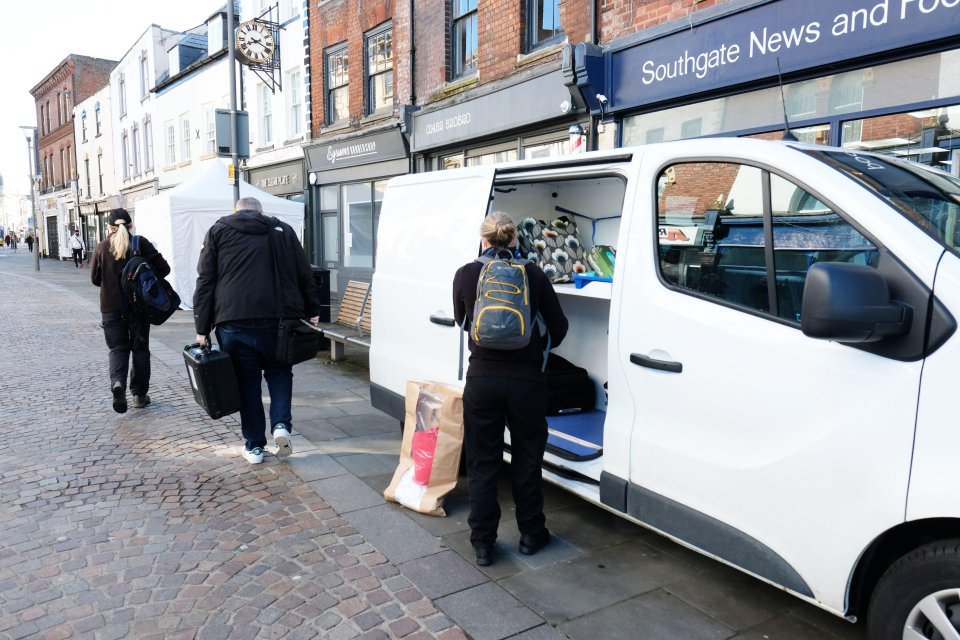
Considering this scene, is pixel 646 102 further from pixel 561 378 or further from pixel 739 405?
pixel 739 405

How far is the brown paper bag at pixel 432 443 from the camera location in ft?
13.4

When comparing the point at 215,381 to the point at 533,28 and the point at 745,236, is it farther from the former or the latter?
the point at 533,28

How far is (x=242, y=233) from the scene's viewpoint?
4.90 meters

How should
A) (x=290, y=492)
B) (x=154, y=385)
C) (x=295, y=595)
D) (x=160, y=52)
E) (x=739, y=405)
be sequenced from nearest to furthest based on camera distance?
(x=739, y=405) → (x=295, y=595) → (x=290, y=492) → (x=154, y=385) → (x=160, y=52)

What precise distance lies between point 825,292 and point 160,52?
29.8m

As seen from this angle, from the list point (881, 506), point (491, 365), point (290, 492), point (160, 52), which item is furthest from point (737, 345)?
point (160, 52)

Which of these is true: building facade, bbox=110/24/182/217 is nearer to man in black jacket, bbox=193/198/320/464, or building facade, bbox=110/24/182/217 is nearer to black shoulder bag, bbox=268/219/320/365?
man in black jacket, bbox=193/198/320/464

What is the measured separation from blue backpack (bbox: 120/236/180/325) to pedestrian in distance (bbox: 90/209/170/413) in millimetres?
38

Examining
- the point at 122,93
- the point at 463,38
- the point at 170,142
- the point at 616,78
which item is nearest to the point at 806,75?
the point at 616,78

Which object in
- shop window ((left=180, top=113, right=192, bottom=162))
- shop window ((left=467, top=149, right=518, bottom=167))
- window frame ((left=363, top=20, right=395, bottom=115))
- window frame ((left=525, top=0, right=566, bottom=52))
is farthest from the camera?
shop window ((left=180, top=113, right=192, bottom=162))

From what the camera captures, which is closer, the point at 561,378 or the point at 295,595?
the point at 295,595

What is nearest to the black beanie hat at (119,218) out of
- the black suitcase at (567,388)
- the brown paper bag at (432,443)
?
the brown paper bag at (432,443)

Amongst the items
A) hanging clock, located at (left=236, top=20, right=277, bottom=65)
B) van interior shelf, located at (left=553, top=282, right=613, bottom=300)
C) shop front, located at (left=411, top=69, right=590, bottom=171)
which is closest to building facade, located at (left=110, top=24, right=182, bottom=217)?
hanging clock, located at (left=236, top=20, right=277, bottom=65)

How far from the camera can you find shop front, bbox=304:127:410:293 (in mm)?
14305
